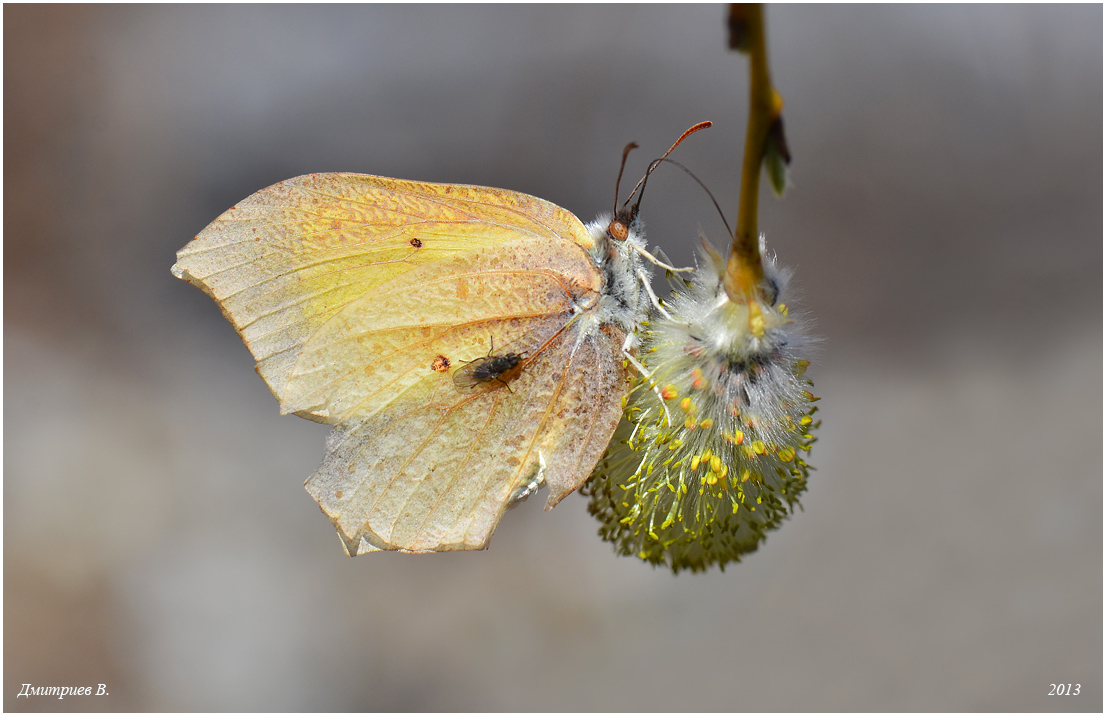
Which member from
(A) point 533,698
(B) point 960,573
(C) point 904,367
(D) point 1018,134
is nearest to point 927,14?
(D) point 1018,134

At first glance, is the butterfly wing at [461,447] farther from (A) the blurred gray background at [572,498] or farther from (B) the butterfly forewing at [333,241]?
(A) the blurred gray background at [572,498]

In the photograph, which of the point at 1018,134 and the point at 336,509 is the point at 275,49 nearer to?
the point at 336,509

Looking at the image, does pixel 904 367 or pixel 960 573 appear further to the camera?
pixel 904 367

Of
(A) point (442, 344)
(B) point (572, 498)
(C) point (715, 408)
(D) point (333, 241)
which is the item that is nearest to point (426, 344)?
(A) point (442, 344)

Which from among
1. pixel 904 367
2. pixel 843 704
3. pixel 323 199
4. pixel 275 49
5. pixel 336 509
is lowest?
pixel 843 704

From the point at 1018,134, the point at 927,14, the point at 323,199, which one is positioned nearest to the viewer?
the point at 323,199

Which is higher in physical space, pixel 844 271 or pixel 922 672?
pixel 844 271

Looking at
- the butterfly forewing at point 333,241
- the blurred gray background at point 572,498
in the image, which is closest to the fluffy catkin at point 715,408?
the butterfly forewing at point 333,241

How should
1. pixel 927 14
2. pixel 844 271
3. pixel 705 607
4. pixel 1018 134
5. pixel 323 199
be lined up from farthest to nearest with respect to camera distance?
1. pixel 705 607
2. pixel 844 271
3. pixel 1018 134
4. pixel 927 14
5. pixel 323 199
